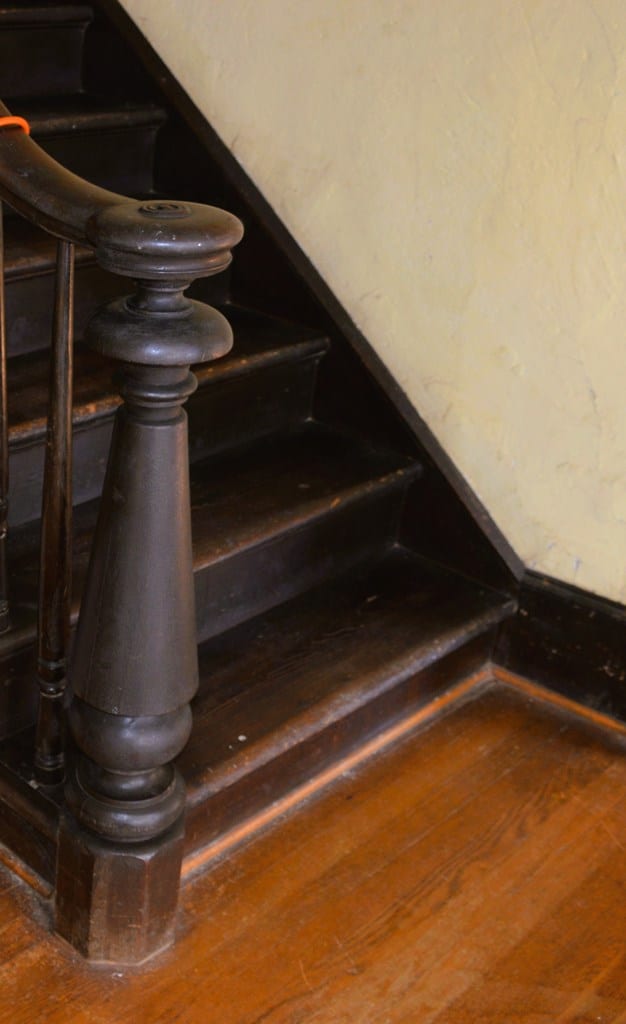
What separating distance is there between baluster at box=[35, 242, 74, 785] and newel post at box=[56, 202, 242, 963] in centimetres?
10

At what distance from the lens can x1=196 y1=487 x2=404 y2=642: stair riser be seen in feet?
7.08

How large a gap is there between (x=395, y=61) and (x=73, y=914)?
5.13 ft

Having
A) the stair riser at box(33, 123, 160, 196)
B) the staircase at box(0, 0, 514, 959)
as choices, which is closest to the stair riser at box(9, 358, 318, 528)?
the staircase at box(0, 0, 514, 959)

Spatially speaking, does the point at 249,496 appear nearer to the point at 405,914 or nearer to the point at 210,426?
the point at 210,426

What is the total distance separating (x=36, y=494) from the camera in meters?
2.04

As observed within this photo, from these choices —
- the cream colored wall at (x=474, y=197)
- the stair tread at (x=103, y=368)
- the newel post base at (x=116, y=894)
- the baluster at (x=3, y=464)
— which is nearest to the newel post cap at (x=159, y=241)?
the baluster at (x=3, y=464)

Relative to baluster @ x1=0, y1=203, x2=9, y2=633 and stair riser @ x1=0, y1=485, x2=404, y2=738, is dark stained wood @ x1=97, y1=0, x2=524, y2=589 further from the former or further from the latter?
baluster @ x1=0, y1=203, x2=9, y2=633

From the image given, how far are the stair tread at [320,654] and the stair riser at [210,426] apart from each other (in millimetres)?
352

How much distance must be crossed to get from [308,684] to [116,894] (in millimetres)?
559

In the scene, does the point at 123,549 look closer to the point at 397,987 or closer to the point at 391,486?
the point at 397,987

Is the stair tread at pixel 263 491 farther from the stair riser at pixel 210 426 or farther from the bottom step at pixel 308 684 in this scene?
the bottom step at pixel 308 684

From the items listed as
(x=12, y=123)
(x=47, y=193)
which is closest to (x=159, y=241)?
(x=47, y=193)

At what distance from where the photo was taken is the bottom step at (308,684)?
183 cm

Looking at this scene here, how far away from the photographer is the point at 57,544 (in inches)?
62.9
